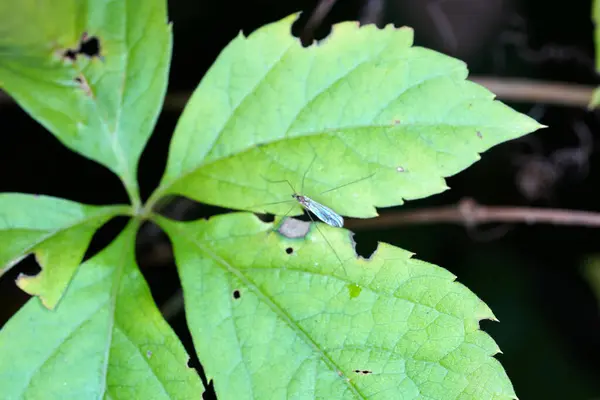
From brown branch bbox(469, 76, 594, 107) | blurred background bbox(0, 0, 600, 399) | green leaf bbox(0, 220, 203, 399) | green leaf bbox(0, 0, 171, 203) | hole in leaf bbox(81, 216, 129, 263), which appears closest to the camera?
green leaf bbox(0, 220, 203, 399)

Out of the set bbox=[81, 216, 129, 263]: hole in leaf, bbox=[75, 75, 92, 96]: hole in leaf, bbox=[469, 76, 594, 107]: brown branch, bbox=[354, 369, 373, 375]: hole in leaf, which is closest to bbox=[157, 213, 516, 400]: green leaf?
bbox=[354, 369, 373, 375]: hole in leaf

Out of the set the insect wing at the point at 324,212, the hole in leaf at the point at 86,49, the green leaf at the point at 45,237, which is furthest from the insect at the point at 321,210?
the hole in leaf at the point at 86,49

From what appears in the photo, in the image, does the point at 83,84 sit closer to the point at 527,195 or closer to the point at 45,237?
the point at 45,237

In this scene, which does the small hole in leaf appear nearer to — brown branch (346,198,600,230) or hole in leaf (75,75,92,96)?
hole in leaf (75,75,92,96)

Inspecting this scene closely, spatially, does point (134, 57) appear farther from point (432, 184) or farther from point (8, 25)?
point (432, 184)

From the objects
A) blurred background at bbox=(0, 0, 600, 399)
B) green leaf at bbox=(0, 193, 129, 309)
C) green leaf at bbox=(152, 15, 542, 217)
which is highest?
green leaf at bbox=(152, 15, 542, 217)
